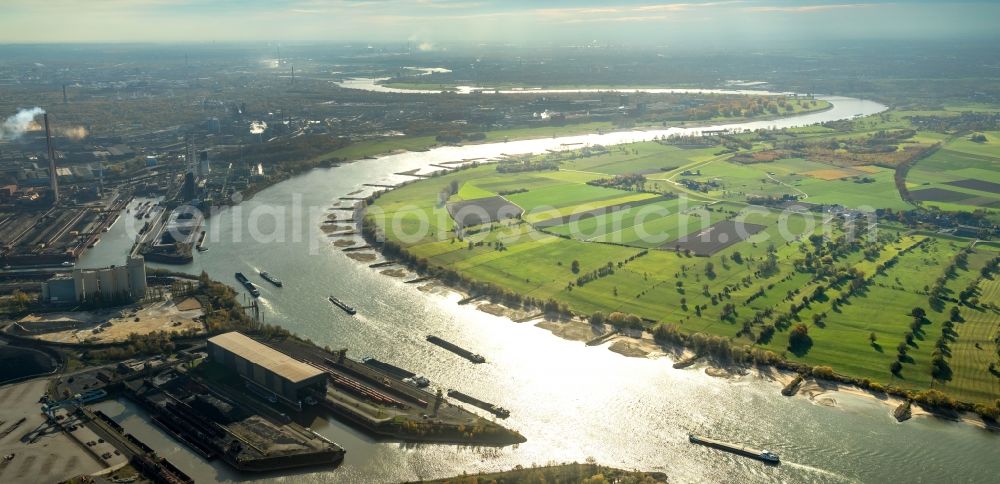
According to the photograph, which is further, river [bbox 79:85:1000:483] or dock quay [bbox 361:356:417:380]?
dock quay [bbox 361:356:417:380]

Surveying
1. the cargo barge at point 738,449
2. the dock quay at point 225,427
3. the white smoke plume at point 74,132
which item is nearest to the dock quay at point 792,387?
the cargo barge at point 738,449

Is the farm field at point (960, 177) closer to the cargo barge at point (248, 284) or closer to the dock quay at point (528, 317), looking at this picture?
the dock quay at point (528, 317)

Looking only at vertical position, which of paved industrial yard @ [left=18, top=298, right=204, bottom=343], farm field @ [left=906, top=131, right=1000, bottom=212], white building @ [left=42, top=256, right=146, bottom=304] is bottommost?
paved industrial yard @ [left=18, top=298, right=204, bottom=343]

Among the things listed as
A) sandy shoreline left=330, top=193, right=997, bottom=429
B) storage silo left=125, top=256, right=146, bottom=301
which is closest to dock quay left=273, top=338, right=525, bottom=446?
sandy shoreline left=330, top=193, right=997, bottom=429

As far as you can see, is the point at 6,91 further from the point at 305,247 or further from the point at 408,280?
the point at 408,280

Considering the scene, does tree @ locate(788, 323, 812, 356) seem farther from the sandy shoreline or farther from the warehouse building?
the warehouse building

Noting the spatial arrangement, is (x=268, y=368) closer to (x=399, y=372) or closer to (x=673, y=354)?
(x=399, y=372)
